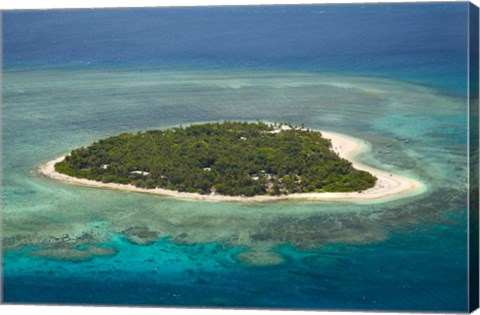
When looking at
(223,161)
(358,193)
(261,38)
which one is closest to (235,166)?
(223,161)

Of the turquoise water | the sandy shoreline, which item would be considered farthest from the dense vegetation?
the turquoise water

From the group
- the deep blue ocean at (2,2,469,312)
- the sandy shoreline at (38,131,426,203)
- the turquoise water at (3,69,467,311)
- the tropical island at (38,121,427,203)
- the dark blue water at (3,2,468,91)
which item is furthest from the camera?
the tropical island at (38,121,427,203)

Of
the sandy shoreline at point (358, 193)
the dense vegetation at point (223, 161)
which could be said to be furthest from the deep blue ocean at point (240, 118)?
the dense vegetation at point (223, 161)

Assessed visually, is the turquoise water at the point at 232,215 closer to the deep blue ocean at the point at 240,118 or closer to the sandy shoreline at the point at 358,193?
the deep blue ocean at the point at 240,118

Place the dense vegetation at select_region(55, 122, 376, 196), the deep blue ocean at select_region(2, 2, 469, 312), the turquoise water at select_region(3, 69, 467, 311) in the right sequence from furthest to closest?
the dense vegetation at select_region(55, 122, 376, 196) → the deep blue ocean at select_region(2, 2, 469, 312) → the turquoise water at select_region(3, 69, 467, 311)

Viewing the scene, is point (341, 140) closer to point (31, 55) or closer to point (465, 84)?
point (465, 84)

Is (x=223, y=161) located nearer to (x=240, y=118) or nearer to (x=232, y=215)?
(x=240, y=118)

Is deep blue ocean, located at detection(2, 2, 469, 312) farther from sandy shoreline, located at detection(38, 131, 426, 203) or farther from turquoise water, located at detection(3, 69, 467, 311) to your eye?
sandy shoreline, located at detection(38, 131, 426, 203)
